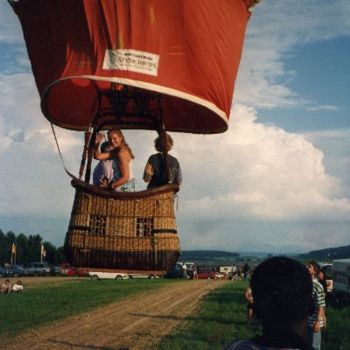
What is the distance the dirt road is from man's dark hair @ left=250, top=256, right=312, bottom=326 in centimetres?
937

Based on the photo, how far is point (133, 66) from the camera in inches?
135

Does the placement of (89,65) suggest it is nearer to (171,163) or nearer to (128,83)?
(128,83)

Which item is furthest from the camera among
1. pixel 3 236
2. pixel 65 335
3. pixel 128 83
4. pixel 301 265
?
pixel 3 236

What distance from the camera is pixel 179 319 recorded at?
16516mm

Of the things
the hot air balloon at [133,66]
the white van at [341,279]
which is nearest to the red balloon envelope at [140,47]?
the hot air balloon at [133,66]

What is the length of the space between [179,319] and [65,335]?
3.71m

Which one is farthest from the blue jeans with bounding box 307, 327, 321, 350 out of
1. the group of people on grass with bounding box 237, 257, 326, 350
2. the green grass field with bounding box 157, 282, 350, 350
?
the group of people on grass with bounding box 237, 257, 326, 350

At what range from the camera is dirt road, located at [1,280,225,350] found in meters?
12.1

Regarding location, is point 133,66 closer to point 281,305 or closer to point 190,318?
point 281,305

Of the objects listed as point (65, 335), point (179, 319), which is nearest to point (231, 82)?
point (65, 335)

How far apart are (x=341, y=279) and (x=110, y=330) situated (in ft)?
24.3

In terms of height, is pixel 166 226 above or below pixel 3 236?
below

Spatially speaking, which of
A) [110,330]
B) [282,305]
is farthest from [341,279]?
[282,305]

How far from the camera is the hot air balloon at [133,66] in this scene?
3.47 meters
